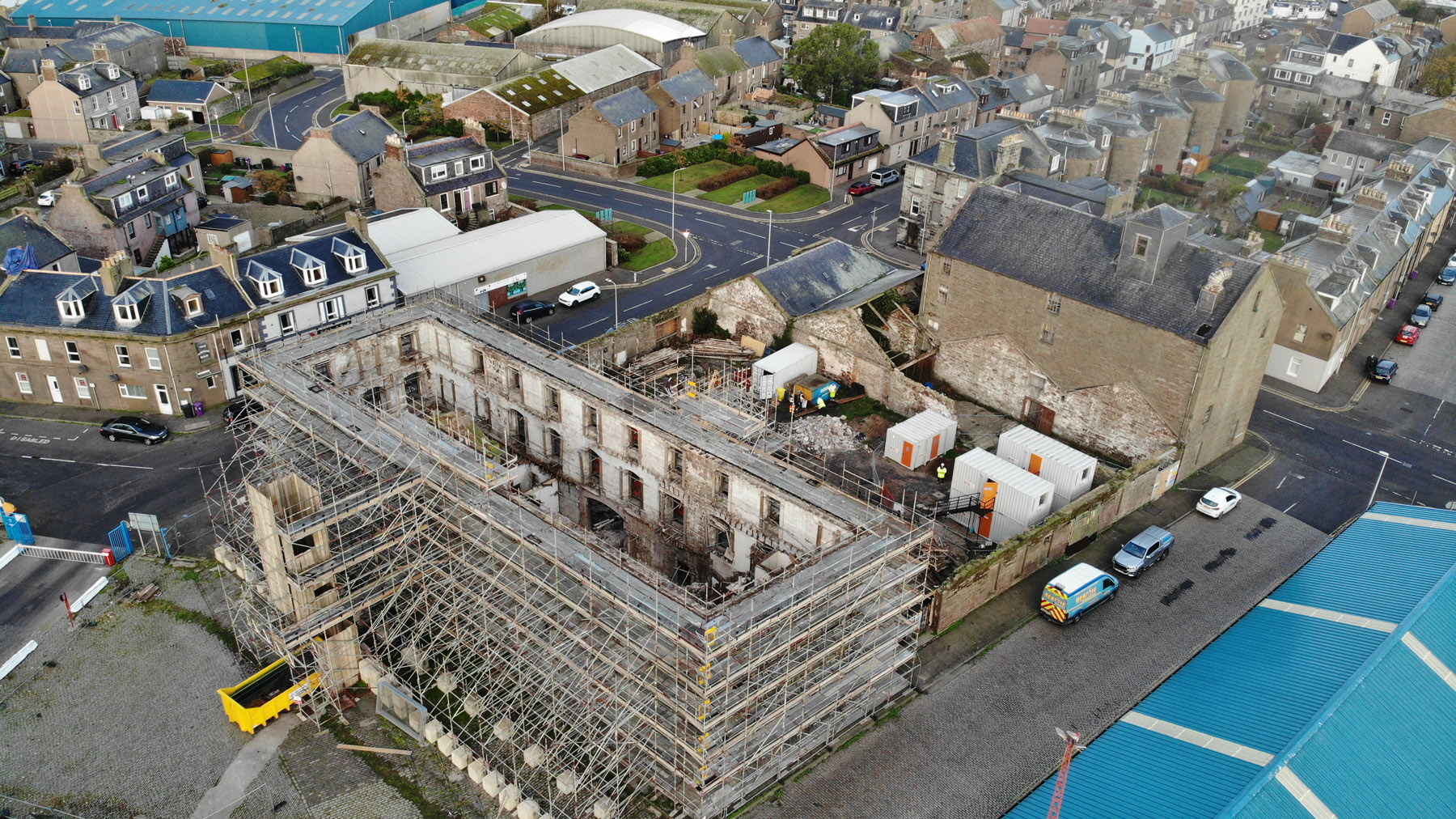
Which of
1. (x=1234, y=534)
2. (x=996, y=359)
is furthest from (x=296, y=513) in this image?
(x=1234, y=534)

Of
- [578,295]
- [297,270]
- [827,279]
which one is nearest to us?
[297,270]

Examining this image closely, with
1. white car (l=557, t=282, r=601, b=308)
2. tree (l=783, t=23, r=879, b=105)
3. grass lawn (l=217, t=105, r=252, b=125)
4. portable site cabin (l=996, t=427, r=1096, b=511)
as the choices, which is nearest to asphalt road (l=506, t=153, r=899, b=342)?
white car (l=557, t=282, r=601, b=308)

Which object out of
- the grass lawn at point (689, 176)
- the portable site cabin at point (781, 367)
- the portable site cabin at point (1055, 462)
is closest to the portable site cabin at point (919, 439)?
the portable site cabin at point (1055, 462)

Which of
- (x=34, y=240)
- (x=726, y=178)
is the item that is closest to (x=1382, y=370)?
(x=726, y=178)

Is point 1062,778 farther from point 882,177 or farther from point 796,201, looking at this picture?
point 882,177

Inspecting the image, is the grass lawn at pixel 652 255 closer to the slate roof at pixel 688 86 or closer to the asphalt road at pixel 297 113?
the slate roof at pixel 688 86
